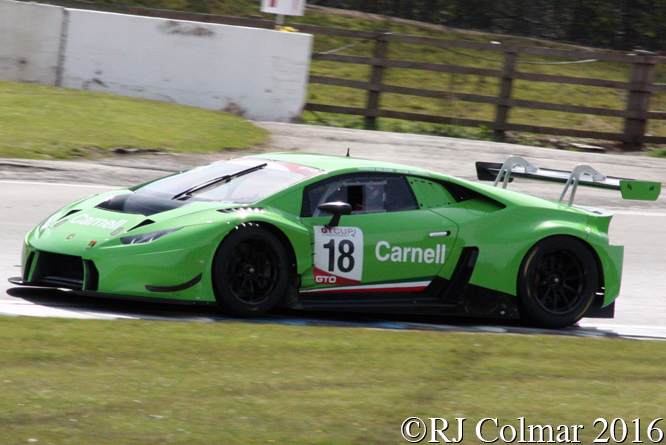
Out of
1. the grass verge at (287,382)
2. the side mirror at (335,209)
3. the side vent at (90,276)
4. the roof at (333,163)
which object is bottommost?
the grass verge at (287,382)

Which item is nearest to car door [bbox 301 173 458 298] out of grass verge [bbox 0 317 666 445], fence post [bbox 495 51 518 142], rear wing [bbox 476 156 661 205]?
grass verge [bbox 0 317 666 445]

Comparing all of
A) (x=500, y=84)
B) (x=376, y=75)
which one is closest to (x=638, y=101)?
(x=500, y=84)

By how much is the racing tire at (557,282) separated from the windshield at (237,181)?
1.84m

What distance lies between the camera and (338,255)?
6781 mm

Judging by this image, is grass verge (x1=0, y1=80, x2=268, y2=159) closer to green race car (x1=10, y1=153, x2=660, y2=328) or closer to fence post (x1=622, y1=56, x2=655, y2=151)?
green race car (x1=10, y1=153, x2=660, y2=328)

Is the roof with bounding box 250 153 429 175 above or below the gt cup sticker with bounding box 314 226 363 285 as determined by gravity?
above

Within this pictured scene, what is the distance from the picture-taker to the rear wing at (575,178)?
7.79 metres

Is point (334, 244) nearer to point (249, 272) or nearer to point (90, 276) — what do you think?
point (249, 272)

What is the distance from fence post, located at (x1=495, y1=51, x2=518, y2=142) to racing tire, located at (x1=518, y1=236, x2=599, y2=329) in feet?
34.5

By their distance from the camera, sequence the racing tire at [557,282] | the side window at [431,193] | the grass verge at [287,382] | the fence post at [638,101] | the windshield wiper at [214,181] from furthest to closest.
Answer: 1. the fence post at [638,101]
2. the racing tire at [557,282]
3. the side window at [431,193]
4. the windshield wiper at [214,181]
5. the grass verge at [287,382]

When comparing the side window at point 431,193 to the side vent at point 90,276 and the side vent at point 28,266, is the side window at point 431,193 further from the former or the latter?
the side vent at point 28,266

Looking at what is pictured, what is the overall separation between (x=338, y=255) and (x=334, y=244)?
9cm

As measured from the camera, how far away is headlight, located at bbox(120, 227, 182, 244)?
6273mm

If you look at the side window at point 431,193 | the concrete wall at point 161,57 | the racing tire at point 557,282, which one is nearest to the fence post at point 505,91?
the concrete wall at point 161,57
